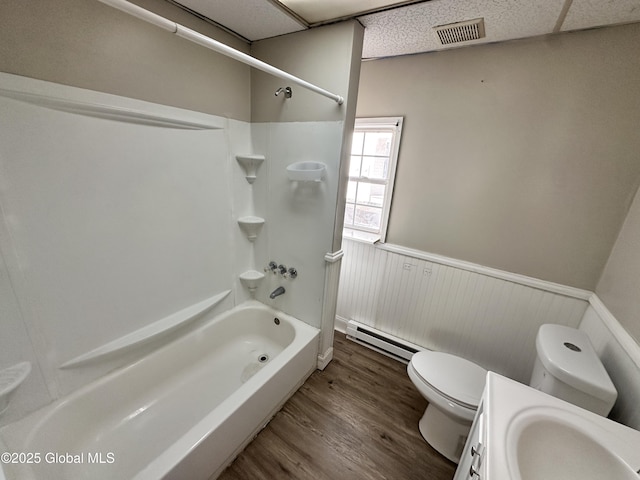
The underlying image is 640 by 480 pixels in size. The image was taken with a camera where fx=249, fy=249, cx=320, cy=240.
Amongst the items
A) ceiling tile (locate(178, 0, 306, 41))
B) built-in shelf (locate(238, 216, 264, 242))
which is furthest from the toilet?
ceiling tile (locate(178, 0, 306, 41))

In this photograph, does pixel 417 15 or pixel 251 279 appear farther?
pixel 251 279

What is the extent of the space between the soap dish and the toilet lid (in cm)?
187

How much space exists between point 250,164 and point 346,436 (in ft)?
6.16

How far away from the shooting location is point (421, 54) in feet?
5.44

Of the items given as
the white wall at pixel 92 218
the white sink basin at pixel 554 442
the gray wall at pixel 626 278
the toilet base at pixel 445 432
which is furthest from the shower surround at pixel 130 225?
the gray wall at pixel 626 278

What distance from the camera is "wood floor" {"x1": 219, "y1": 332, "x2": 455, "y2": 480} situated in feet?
4.32

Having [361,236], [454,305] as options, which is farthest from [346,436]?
[361,236]

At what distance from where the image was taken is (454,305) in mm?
1829

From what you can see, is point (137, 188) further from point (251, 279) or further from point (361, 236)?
point (361, 236)

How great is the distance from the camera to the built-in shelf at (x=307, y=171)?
150 centimetres

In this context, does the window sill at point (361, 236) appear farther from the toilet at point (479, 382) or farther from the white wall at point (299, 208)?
the toilet at point (479, 382)

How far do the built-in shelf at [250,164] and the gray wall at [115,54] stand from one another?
0.94 feet

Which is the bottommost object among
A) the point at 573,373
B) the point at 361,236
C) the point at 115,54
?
the point at 573,373

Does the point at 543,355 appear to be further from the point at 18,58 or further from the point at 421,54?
the point at 18,58
